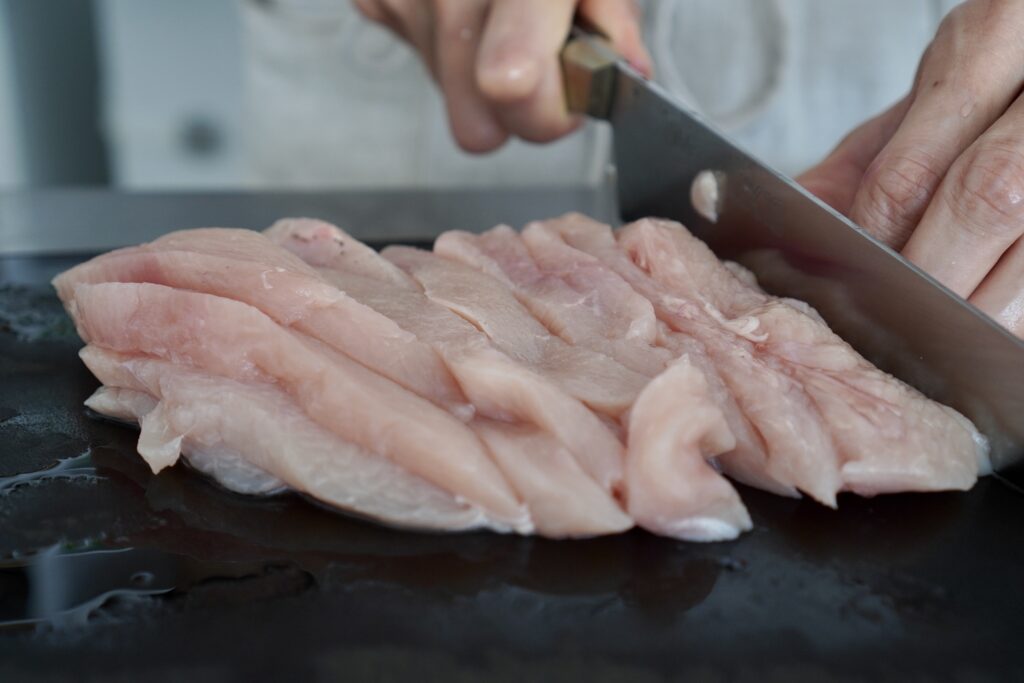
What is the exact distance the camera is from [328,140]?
3.76 m

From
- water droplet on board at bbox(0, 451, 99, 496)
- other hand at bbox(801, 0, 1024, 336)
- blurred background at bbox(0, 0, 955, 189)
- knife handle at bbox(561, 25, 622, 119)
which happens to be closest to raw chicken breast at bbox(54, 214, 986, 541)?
water droplet on board at bbox(0, 451, 99, 496)

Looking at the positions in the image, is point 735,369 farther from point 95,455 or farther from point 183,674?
point 95,455

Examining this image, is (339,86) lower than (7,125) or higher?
higher

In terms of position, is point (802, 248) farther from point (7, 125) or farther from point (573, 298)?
point (7, 125)

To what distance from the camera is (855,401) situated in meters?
1.51

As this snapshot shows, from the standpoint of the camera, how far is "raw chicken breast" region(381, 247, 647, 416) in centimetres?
145

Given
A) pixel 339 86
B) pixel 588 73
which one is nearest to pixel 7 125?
pixel 339 86

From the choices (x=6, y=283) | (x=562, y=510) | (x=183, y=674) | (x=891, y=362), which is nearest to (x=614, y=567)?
(x=562, y=510)

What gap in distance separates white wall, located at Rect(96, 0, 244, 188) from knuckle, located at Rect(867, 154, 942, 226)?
13.0 ft

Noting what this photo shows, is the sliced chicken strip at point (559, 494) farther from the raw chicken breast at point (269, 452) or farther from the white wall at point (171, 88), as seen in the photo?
the white wall at point (171, 88)

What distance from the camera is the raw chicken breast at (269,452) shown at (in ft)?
4.46

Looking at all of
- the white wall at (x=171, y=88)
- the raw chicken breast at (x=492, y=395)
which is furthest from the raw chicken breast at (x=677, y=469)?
the white wall at (x=171, y=88)

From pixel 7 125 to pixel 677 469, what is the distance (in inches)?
178

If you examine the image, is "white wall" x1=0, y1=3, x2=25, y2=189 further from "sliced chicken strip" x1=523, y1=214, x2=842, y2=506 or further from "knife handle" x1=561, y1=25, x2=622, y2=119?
"sliced chicken strip" x1=523, y1=214, x2=842, y2=506
